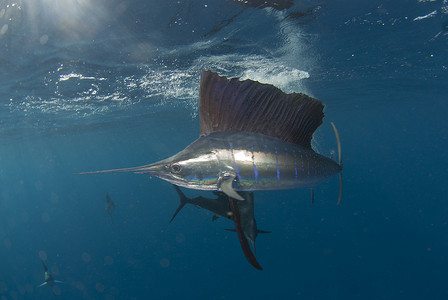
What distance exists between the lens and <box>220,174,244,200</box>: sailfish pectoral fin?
143 cm

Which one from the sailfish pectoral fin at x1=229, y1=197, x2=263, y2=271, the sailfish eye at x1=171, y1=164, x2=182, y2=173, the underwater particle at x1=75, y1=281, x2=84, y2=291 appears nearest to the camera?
the sailfish pectoral fin at x1=229, y1=197, x2=263, y2=271

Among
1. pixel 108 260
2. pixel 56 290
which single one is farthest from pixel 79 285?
pixel 108 260

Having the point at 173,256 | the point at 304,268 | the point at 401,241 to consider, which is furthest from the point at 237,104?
the point at 401,241

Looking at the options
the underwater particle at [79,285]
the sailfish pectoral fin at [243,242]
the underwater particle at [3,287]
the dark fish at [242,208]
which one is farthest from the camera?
the underwater particle at [3,287]

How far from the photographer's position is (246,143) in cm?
173

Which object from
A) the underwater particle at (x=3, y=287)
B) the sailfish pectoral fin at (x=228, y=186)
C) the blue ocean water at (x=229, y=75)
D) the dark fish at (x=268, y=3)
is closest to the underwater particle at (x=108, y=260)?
the blue ocean water at (x=229, y=75)

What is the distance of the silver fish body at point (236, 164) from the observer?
64.0 inches

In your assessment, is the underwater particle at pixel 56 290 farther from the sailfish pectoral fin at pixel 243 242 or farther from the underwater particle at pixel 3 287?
the sailfish pectoral fin at pixel 243 242

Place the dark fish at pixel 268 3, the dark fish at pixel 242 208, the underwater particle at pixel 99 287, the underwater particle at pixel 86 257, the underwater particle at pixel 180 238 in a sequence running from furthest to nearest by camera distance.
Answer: the underwater particle at pixel 86 257 < the underwater particle at pixel 180 238 < the underwater particle at pixel 99 287 < the dark fish at pixel 268 3 < the dark fish at pixel 242 208

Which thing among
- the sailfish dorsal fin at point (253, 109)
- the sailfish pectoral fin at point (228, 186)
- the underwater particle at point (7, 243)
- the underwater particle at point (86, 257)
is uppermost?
the underwater particle at point (7, 243)

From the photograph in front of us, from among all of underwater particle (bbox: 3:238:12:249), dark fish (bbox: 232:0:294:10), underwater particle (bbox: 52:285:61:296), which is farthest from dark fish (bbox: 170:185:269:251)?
underwater particle (bbox: 3:238:12:249)

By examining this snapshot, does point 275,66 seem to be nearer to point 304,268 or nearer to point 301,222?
point 304,268

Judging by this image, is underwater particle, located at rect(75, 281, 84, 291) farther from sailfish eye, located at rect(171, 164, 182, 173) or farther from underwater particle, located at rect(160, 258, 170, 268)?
sailfish eye, located at rect(171, 164, 182, 173)

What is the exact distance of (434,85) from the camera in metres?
20.7
